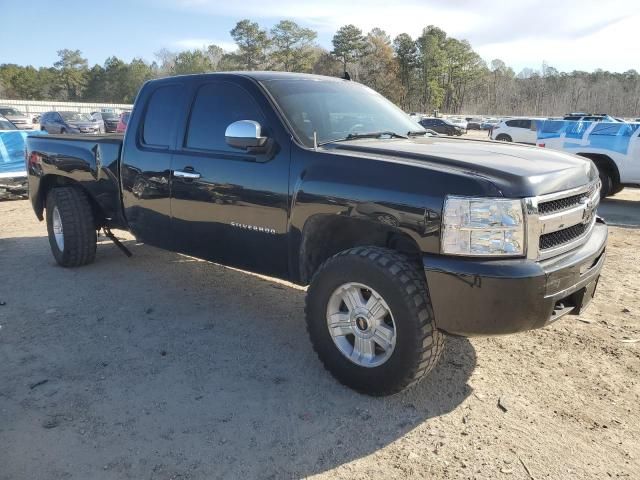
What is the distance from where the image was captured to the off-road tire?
18.5ft

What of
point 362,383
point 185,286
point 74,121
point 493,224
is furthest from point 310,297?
point 74,121

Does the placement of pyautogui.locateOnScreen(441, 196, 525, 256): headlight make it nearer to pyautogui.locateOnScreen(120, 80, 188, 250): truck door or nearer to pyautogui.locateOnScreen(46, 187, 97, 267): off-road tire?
pyautogui.locateOnScreen(120, 80, 188, 250): truck door

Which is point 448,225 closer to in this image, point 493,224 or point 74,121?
point 493,224

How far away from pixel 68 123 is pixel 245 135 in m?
23.8

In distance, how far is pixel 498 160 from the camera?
3145mm

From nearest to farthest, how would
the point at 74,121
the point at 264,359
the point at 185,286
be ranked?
the point at 264,359
the point at 185,286
the point at 74,121

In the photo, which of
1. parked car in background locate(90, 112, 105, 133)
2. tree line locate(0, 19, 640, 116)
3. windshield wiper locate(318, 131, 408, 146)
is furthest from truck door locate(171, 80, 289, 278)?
tree line locate(0, 19, 640, 116)

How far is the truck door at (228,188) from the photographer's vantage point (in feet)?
12.0

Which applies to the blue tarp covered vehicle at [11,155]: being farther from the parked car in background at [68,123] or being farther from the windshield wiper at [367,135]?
the parked car in background at [68,123]

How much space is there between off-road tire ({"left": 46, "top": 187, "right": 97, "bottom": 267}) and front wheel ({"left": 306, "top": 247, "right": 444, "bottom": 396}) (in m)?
3.42

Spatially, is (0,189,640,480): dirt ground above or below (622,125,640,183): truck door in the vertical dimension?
below

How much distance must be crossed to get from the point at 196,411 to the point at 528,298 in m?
1.96

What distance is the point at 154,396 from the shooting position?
3.29 metres

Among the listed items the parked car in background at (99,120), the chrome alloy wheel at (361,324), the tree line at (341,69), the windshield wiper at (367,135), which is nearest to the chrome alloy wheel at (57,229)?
the windshield wiper at (367,135)
